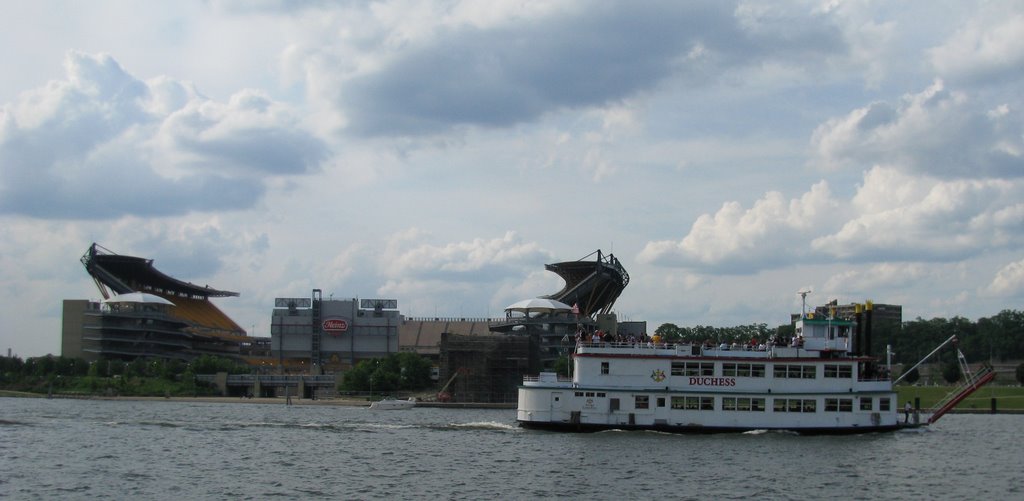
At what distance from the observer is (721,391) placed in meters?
73.8

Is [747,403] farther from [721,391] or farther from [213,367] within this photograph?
Result: [213,367]

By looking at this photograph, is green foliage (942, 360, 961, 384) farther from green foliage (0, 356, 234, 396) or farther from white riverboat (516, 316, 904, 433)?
green foliage (0, 356, 234, 396)

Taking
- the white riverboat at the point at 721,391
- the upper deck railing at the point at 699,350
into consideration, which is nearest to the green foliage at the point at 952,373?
the white riverboat at the point at 721,391

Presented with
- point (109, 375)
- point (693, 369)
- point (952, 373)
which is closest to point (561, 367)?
point (952, 373)

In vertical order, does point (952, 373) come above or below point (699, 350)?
below

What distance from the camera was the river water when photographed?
49531mm

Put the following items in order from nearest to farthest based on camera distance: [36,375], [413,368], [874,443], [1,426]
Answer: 1. [874,443]
2. [1,426]
3. [413,368]
4. [36,375]

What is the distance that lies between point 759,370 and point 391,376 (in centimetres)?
9952

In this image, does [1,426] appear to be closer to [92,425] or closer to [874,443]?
[92,425]

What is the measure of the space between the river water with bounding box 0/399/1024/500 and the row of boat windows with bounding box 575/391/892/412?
1959 millimetres

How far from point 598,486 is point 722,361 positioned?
25.5 m

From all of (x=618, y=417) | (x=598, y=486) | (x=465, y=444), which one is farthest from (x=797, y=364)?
(x=598, y=486)

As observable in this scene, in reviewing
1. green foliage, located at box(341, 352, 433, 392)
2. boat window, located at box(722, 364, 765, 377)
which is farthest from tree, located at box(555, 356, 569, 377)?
boat window, located at box(722, 364, 765, 377)

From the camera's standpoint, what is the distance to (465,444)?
2758 inches
